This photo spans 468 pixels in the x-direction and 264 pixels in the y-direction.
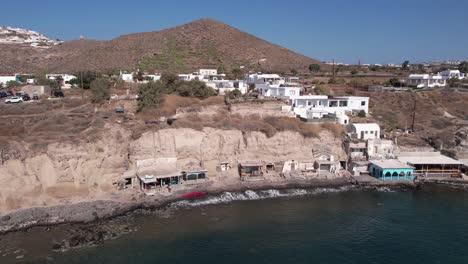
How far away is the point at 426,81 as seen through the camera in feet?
229

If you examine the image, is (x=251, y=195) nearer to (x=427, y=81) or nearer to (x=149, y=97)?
(x=149, y=97)

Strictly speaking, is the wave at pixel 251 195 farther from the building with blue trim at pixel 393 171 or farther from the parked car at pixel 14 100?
the parked car at pixel 14 100

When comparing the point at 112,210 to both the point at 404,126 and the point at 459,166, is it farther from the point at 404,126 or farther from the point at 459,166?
the point at 404,126

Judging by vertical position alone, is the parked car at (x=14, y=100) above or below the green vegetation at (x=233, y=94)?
below

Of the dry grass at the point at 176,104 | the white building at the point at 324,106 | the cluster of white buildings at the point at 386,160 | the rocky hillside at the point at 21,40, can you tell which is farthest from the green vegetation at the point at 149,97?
the rocky hillside at the point at 21,40

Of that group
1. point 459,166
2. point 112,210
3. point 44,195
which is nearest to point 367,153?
point 459,166

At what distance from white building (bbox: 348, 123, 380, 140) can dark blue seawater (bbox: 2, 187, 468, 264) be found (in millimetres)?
9671

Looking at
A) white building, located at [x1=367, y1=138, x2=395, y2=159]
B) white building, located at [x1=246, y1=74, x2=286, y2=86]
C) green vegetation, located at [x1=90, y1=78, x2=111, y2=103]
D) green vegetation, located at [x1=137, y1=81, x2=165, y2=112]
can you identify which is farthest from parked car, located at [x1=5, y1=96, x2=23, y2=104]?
white building, located at [x1=367, y1=138, x2=395, y2=159]

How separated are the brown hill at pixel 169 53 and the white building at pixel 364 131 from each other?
42366mm

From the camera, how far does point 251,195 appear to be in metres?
33.7

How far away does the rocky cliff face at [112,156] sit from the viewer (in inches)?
1180

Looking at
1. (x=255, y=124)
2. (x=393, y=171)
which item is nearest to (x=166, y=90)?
(x=255, y=124)

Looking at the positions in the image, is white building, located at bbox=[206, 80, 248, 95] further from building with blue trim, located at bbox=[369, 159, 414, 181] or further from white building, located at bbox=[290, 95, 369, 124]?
building with blue trim, located at bbox=[369, 159, 414, 181]

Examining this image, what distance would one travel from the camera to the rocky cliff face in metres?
30.0
